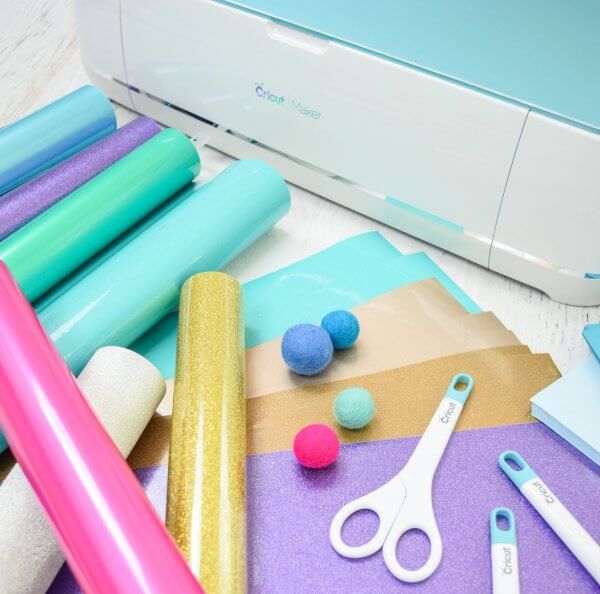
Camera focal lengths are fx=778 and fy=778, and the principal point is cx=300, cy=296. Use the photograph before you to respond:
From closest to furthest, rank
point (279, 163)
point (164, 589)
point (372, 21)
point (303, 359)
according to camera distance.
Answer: point (164, 589) < point (303, 359) < point (372, 21) < point (279, 163)

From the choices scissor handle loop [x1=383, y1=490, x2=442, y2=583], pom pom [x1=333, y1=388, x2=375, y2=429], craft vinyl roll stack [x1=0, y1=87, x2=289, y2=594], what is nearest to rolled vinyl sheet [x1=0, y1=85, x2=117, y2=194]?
craft vinyl roll stack [x1=0, y1=87, x2=289, y2=594]

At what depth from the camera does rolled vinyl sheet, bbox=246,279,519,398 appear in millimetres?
821

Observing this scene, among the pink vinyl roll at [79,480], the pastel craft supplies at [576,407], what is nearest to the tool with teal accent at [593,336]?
the pastel craft supplies at [576,407]

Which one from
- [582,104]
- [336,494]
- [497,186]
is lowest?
[336,494]

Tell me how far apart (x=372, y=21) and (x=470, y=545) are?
595 mm

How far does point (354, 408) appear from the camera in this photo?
2.42 feet

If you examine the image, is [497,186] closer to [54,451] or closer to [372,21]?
[372,21]

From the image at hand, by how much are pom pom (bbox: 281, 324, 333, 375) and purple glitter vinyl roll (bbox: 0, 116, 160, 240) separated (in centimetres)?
36

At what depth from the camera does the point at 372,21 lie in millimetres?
917

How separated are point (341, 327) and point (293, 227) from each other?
25 centimetres

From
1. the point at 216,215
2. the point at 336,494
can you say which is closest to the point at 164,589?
the point at 336,494

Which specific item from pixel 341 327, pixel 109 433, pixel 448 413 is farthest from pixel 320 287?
pixel 109 433

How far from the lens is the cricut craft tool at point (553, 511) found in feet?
2.13

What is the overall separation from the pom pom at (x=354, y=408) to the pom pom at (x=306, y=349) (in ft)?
0.16
